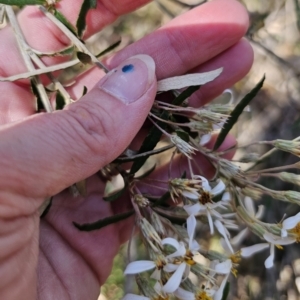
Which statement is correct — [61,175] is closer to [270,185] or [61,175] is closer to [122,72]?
[122,72]

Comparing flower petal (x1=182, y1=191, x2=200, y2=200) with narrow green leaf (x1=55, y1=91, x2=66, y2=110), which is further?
narrow green leaf (x1=55, y1=91, x2=66, y2=110)

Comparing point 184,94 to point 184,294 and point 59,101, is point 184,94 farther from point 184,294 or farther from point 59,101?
point 184,294

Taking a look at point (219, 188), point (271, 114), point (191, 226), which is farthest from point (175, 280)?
point (271, 114)

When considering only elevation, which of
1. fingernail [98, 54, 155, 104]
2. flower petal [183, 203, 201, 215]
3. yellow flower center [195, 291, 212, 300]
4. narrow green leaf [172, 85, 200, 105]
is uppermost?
fingernail [98, 54, 155, 104]

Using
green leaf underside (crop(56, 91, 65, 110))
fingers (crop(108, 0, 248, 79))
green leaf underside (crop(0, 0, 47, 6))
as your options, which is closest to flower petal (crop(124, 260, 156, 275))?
green leaf underside (crop(56, 91, 65, 110))

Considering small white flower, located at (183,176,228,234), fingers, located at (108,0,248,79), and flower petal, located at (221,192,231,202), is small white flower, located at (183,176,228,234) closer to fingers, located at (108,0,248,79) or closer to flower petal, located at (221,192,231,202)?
flower petal, located at (221,192,231,202)

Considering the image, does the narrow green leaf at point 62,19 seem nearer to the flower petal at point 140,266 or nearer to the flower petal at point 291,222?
the flower petal at point 140,266

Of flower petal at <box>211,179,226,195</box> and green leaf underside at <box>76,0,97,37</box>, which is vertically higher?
green leaf underside at <box>76,0,97,37</box>

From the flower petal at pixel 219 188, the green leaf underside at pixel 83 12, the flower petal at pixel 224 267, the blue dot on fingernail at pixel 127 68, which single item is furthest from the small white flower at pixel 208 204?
the green leaf underside at pixel 83 12
